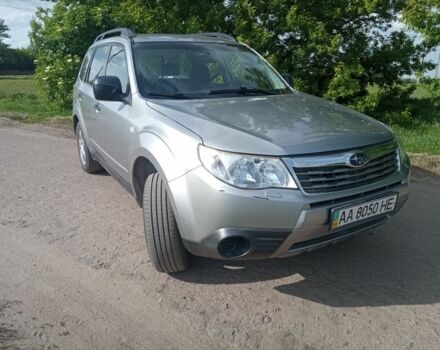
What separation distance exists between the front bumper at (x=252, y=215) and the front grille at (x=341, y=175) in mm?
48

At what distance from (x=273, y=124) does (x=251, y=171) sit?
515mm

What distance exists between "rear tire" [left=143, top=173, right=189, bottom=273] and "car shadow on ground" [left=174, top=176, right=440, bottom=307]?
0.21m

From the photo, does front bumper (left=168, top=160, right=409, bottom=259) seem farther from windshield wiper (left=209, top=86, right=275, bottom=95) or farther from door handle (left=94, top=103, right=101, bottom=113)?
door handle (left=94, top=103, right=101, bottom=113)

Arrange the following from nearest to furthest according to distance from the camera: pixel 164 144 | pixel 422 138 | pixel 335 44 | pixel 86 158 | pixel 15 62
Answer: pixel 164 144, pixel 86 158, pixel 422 138, pixel 335 44, pixel 15 62

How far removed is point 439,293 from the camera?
9.87 ft

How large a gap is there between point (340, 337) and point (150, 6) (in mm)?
9671

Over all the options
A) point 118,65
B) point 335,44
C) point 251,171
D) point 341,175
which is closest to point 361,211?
point 341,175

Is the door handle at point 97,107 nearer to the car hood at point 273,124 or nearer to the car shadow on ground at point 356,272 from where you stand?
the car hood at point 273,124

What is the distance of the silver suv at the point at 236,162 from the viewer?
2.59m

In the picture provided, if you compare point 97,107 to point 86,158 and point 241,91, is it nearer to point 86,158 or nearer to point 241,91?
point 86,158

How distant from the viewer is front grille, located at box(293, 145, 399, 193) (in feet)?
8.63

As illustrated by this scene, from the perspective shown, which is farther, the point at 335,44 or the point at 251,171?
the point at 335,44

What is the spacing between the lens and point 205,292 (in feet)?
10.0

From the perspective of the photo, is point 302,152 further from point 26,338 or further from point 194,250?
point 26,338
